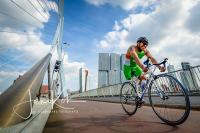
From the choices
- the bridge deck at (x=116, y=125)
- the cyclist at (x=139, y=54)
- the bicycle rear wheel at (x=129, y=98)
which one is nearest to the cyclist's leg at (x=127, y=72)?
the cyclist at (x=139, y=54)

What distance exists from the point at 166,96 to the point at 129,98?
184 cm

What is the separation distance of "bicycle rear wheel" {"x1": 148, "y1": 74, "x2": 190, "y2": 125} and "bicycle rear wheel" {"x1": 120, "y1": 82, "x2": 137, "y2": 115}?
1.11 metres

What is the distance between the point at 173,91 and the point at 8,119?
10.7ft

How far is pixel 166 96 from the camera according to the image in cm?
418

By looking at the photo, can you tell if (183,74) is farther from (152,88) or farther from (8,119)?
(8,119)

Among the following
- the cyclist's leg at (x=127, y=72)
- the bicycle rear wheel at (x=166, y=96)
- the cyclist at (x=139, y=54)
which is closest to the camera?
A: the bicycle rear wheel at (x=166, y=96)

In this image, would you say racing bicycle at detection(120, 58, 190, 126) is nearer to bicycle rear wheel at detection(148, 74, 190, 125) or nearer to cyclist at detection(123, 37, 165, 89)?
bicycle rear wheel at detection(148, 74, 190, 125)

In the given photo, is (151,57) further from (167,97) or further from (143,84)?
(167,97)

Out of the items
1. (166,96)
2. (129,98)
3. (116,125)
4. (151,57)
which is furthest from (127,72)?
(116,125)

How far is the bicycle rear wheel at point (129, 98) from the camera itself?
18.2 ft

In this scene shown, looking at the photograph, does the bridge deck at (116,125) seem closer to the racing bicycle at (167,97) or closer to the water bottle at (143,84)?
the racing bicycle at (167,97)

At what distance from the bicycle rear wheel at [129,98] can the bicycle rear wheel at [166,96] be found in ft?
3.63

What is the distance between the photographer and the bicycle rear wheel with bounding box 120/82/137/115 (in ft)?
18.2

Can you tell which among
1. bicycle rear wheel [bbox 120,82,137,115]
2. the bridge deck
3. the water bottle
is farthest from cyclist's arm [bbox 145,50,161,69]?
the bridge deck
